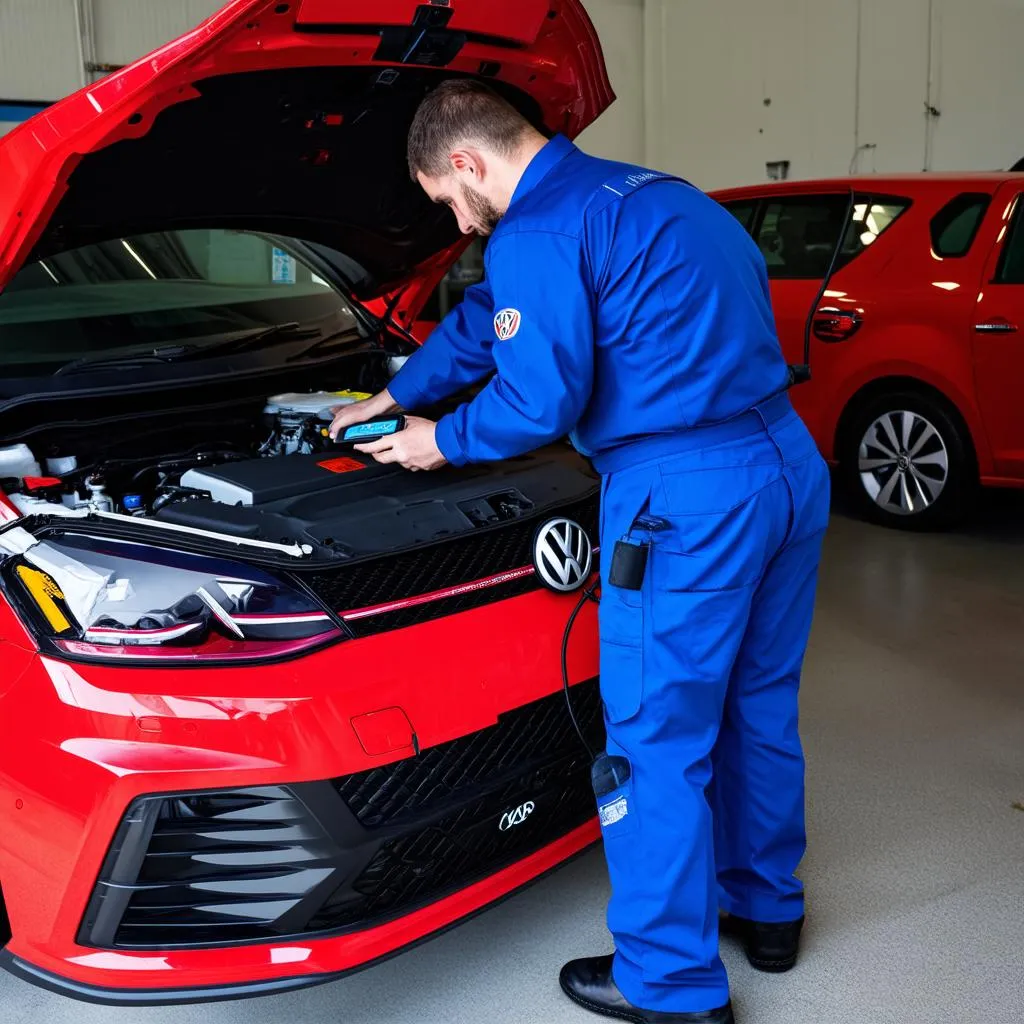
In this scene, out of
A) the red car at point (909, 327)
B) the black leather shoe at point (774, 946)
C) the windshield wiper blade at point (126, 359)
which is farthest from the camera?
the red car at point (909, 327)

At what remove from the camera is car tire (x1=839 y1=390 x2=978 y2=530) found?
168 inches

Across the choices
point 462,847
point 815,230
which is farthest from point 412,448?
point 815,230

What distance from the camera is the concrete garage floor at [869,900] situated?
6.13 feet

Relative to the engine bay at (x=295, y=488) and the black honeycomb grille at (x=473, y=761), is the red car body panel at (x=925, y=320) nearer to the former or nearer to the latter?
the engine bay at (x=295, y=488)

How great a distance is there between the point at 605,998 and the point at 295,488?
37.9 inches

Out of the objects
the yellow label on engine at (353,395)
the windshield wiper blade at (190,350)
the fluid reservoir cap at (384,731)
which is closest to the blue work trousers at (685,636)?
the fluid reservoir cap at (384,731)

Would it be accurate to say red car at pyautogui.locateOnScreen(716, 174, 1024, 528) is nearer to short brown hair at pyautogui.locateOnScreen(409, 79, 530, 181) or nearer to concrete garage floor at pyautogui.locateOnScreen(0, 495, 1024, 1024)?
concrete garage floor at pyautogui.locateOnScreen(0, 495, 1024, 1024)

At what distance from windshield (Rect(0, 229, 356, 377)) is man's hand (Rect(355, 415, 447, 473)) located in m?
0.63

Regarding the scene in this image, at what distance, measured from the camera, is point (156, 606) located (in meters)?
1.62

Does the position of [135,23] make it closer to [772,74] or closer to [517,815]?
[772,74]

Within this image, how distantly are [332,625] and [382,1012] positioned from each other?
70cm

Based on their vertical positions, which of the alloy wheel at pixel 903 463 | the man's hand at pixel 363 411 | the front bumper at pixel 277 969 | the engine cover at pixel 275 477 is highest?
the man's hand at pixel 363 411

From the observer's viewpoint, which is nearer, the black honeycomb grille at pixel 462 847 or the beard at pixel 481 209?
the black honeycomb grille at pixel 462 847

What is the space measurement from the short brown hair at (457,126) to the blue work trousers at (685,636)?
1.71 ft
